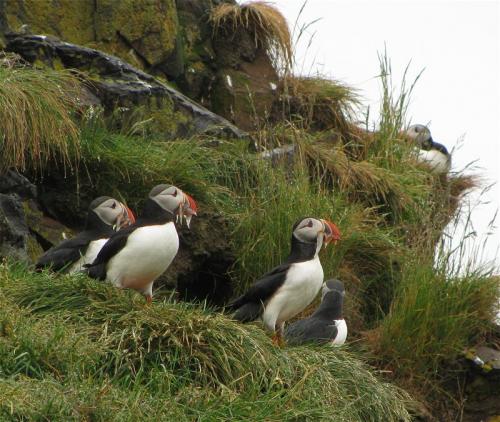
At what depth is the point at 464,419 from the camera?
11320 millimetres

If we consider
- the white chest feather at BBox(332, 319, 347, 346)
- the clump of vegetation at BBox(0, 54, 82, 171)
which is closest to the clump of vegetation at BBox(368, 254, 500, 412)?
the white chest feather at BBox(332, 319, 347, 346)

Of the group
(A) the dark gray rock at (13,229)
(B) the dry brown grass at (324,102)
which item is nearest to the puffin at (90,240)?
(A) the dark gray rock at (13,229)

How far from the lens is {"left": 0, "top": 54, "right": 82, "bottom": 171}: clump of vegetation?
10.5 m

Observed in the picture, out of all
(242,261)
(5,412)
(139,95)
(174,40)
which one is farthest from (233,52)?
(5,412)

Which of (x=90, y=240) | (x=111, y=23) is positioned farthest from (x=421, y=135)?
(x=90, y=240)

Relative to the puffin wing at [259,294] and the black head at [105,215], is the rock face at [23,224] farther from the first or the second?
the puffin wing at [259,294]

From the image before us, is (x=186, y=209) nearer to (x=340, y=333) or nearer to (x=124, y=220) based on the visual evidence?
(x=124, y=220)

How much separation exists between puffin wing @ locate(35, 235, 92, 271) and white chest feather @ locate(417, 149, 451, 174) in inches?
237

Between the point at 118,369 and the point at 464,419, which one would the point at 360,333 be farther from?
the point at 118,369

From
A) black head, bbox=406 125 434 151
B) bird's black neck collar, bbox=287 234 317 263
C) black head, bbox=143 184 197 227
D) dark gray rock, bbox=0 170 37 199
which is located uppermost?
black head, bbox=143 184 197 227

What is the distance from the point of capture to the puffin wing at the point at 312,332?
9930 millimetres

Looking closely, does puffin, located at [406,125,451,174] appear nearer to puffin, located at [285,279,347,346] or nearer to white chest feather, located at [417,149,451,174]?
white chest feather, located at [417,149,451,174]

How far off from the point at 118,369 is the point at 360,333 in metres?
3.82

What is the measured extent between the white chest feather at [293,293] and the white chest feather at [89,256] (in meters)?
1.30
